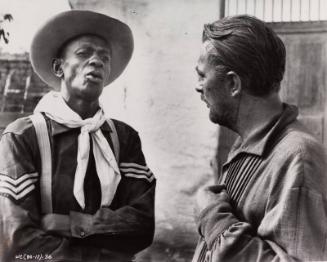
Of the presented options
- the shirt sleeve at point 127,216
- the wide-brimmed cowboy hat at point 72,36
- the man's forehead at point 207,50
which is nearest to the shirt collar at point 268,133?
the man's forehead at point 207,50

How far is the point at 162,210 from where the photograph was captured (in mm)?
2131

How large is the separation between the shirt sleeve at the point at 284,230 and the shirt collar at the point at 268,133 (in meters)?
0.11

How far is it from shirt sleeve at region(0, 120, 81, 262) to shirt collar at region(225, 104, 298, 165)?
0.68 m

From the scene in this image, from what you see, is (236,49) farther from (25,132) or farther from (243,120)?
(25,132)

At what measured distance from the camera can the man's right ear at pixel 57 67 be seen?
2076 mm

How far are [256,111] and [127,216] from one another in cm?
62

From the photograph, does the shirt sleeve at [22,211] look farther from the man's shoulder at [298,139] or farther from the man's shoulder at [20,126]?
the man's shoulder at [298,139]

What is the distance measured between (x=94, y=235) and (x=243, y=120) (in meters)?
0.63

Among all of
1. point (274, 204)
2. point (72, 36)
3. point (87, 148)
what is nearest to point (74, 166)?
point (87, 148)

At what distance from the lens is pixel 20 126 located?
1.96 meters

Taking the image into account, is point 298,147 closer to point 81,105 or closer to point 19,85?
point 81,105

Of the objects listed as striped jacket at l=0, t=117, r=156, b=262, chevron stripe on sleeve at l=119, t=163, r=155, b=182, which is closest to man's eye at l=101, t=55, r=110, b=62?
striped jacket at l=0, t=117, r=156, b=262

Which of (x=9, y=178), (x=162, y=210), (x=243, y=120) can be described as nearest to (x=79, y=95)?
(x=9, y=178)

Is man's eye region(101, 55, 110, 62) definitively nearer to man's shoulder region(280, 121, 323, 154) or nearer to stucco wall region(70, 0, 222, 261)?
stucco wall region(70, 0, 222, 261)
